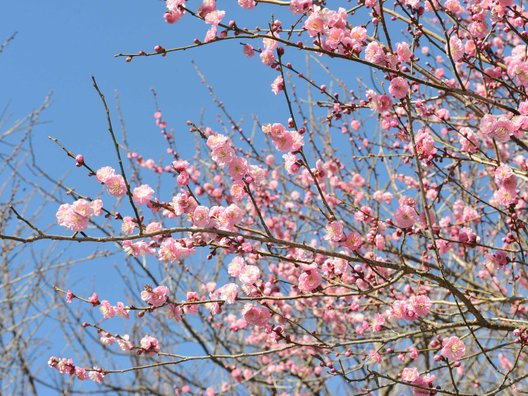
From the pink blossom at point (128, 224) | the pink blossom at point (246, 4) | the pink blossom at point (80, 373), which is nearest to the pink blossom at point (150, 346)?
the pink blossom at point (80, 373)

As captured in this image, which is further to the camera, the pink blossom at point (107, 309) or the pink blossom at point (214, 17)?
the pink blossom at point (107, 309)

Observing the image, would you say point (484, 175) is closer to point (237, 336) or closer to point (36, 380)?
point (237, 336)

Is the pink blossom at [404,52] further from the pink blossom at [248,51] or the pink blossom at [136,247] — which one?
the pink blossom at [136,247]

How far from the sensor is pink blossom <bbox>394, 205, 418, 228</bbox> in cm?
275

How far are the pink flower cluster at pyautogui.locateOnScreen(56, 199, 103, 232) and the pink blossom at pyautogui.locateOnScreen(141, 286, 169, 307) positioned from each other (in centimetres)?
46

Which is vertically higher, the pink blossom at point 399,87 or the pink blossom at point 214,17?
the pink blossom at point 214,17

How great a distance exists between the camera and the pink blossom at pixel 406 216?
2.75m

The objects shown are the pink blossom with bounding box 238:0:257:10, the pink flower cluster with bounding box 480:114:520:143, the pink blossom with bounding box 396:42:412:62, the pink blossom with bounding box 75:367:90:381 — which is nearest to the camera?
the pink flower cluster with bounding box 480:114:520:143

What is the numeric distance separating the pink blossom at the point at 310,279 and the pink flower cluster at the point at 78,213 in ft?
3.16

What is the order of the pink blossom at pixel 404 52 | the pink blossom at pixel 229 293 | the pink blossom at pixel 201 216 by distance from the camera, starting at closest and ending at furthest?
the pink blossom at pixel 201 216, the pink blossom at pixel 229 293, the pink blossom at pixel 404 52

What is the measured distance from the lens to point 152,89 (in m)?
6.59

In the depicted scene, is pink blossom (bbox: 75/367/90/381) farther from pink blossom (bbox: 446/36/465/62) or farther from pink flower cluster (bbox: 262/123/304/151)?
pink blossom (bbox: 446/36/465/62)

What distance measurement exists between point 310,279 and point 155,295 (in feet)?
2.42

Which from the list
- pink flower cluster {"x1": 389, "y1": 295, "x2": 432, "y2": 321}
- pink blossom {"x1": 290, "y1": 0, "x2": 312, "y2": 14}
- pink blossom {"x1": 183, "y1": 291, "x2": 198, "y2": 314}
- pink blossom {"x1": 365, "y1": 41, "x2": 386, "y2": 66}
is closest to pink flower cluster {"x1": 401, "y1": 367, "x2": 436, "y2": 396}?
pink flower cluster {"x1": 389, "y1": 295, "x2": 432, "y2": 321}
